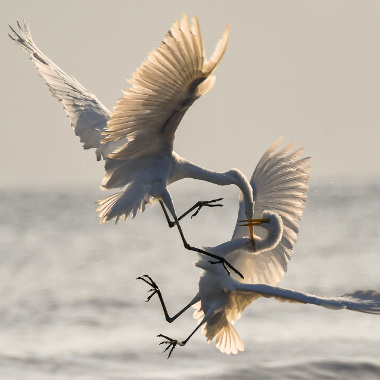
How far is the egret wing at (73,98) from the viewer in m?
9.77

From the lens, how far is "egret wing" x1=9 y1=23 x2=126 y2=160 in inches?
385

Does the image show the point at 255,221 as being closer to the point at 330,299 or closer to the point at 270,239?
the point at 270,239

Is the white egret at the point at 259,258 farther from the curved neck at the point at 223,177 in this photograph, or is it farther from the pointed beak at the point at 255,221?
the curved neck at the point at 223,177

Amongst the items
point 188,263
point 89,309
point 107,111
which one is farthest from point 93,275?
point 107,111

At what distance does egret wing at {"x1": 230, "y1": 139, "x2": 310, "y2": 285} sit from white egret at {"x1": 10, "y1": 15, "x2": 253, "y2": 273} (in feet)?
2.02

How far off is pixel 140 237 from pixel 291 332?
69.6ft

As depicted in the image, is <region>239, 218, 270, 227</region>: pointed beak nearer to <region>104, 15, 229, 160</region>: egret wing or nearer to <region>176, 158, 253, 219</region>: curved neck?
<region>176, 158, 253, 219</region>: curved neck

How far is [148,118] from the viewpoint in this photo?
846 centimetres

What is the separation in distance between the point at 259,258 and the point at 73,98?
246cm

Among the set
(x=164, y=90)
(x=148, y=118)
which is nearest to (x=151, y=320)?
(x=148, y=118)

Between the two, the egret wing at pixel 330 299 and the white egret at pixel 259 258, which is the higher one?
the white egret at pixel 259 258

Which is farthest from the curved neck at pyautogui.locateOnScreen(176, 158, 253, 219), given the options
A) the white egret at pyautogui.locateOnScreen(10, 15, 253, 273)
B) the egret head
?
the egret head

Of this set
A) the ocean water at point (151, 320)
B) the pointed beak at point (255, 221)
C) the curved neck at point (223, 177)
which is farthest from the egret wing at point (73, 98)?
the ocean water at point (151, 320)

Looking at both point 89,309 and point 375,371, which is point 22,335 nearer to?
point 89,309
